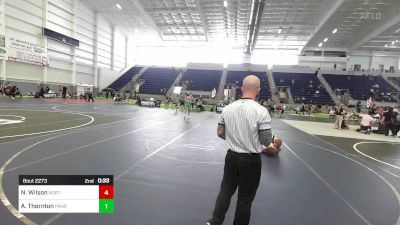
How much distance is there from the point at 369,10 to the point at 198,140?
34160 millimetres

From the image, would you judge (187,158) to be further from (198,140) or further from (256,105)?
(256,105)

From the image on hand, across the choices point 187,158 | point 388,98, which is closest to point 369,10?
point 388,98

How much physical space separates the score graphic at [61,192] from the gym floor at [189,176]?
21 cm

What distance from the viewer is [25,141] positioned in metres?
9.68

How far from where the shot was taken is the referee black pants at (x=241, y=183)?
379cm

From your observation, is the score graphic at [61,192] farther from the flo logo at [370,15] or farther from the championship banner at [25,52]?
the flo logo at [370,15]

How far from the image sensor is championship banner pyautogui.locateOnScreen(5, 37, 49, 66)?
34.9m

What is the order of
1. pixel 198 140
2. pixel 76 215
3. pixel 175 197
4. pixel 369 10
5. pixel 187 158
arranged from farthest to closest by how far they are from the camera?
pixel 369 10 → pixel 198 140 → pixel 187 158 → pixel 175 197 → pixel 76 215

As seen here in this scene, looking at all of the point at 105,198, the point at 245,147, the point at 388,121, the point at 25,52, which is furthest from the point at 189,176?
the point at 25,52

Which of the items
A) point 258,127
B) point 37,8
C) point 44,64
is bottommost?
point 258,127

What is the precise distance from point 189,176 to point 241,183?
3.20 m

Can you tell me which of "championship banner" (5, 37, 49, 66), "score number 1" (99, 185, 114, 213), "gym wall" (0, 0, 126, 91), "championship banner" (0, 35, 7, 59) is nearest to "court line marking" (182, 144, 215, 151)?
"score number 1" (99, 185, 114, 213)

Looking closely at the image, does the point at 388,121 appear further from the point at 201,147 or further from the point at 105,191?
the point at 105,191

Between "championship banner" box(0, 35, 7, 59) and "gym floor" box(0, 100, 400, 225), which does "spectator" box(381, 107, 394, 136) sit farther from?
"championship banner" box(0, 35, 7, 59)
